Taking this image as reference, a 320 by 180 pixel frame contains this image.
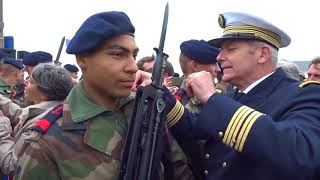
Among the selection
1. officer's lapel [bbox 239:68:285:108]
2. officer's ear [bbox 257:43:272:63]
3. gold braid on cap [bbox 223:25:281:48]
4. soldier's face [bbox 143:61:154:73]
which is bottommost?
soldier's face [bbox 143:61:154:73]

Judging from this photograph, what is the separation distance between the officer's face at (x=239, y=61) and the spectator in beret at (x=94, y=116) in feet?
1.72

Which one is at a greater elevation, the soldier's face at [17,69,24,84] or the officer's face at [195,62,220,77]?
the officer's face at [195,62,220,77]

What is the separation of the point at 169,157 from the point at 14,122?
249cm

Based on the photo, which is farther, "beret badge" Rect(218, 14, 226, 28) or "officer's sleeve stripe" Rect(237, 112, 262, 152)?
"beret badge" Rect(218, 14, 226, 28)

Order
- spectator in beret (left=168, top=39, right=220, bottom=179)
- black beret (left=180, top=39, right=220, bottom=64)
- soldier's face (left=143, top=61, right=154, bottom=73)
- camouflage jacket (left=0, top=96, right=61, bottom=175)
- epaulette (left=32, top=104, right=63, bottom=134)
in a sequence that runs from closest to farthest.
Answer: epaulette (left=32, top=104, right=63, bottom=134) < camouflage jacket (left=0, top=96, right=61, bottom=175) < spectator in beret (left=168, top=39, right=220, bottom=179) < black beret (left=180, top=39, right=220, bottom=64) < soldier's face (left=143, top=61, right=154, bottom=73)

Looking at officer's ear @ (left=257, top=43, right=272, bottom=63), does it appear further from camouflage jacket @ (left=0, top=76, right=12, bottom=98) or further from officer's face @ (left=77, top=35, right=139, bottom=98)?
camouflage jacket @ (left=0, top=76, right=12, bottom=98)

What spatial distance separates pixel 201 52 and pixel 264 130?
2.22 m

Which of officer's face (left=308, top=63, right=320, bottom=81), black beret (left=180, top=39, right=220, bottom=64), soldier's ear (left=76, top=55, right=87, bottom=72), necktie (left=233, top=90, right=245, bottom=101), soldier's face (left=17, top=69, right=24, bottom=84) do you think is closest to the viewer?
soldier's ear (left=76, top=55, right=87, bottom=72)

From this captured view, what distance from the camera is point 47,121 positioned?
2281mm

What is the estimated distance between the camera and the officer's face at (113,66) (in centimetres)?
227

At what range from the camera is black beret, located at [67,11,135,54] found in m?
2.23

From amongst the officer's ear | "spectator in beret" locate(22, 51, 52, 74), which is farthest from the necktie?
"spectator in beret" locate(22, 51, 52, 74)

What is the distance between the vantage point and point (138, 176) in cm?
214

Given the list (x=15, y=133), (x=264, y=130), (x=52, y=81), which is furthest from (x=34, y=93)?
(x=264, y=130)
